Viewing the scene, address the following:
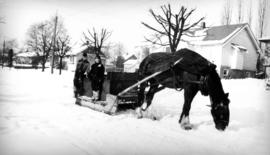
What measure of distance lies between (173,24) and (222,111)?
3.56 feet

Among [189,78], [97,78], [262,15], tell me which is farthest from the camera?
[97,78]

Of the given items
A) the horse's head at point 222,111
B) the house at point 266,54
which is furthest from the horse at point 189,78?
the house at point 266,54

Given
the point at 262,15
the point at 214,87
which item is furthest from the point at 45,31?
the point at 262,15

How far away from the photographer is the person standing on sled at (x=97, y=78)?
13.9 feet

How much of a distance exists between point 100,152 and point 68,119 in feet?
3.71

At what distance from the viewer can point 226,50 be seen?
3445mm

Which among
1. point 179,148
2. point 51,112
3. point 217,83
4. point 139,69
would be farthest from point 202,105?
point 51,112

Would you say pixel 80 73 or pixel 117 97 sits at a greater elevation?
pixel 80 73

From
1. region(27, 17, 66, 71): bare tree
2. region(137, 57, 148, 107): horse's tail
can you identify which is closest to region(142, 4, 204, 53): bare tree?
region(137, 57, 148, 107): horse's tail

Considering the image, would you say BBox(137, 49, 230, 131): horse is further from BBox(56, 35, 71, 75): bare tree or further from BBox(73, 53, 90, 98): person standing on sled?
BBox(73, 53, 90, 98): person standing on sled

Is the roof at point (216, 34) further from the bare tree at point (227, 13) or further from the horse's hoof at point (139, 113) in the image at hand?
the horse's hoof at point (139, 113)

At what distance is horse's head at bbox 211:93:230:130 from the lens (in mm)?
2650

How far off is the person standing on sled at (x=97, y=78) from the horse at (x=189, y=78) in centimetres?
90

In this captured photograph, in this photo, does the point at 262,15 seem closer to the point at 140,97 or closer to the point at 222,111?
the point at 222,111
